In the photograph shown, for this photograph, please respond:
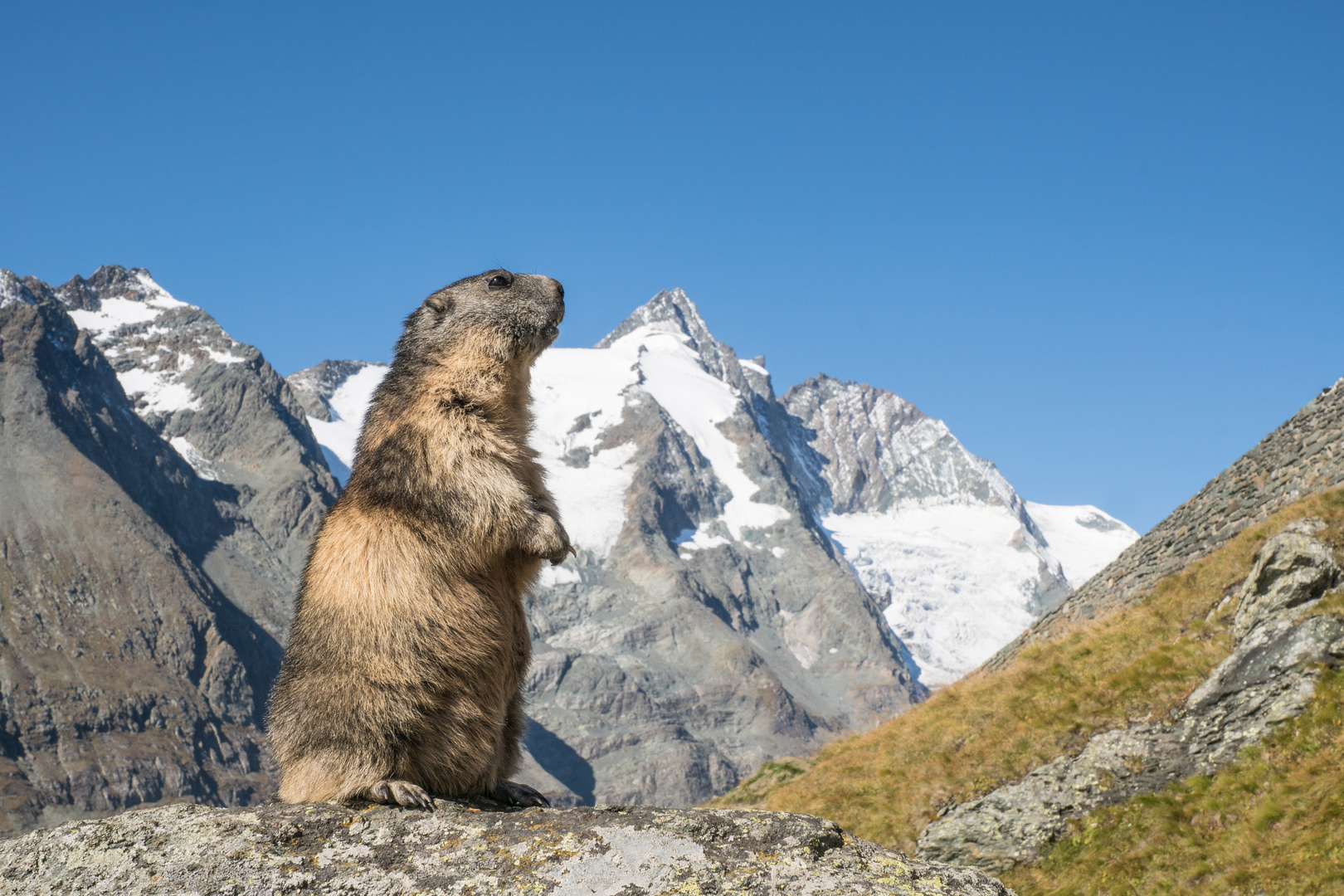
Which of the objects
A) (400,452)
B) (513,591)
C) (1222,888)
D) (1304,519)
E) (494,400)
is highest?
(1304,519)

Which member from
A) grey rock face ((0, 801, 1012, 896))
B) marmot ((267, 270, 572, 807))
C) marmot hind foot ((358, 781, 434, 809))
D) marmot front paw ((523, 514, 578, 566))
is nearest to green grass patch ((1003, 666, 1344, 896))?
grey rock face ((0, 801, 1012, 896))

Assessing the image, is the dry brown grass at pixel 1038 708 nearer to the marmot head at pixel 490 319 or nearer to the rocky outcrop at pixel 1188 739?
the rocky outcrop at pixel 1188 739

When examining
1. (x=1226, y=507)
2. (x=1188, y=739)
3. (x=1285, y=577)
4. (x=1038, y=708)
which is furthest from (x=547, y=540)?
(x=1226, y=507)

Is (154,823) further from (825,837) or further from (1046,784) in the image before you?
(1046,784)

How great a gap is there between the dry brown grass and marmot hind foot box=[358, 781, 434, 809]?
14775 mm

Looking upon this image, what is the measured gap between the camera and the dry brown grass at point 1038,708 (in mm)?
18969

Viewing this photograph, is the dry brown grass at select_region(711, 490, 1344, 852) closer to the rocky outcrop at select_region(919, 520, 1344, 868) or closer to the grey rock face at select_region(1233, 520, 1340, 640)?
the grey rock face at select_region(1233, 520, 1340, 640)

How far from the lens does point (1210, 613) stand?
70.8ft

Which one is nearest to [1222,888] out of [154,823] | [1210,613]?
[1210,613]

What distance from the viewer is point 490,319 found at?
934cm

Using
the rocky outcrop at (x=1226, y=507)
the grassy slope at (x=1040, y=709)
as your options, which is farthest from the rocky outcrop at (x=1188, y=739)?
the rocky outcrop at (x=1226, y=507)

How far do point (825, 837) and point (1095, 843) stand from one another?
37.7 feet

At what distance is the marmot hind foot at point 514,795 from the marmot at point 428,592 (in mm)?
19

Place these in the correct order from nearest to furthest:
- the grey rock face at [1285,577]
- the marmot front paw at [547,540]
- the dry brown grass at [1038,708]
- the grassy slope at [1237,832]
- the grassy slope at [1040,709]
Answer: the marmot front paw at [547,540] → the grassy slope at [1237,832] → the grey rock face at [1285,577] → the grassy slope at [1040,709] → the dry brown grass at [1038,708]
